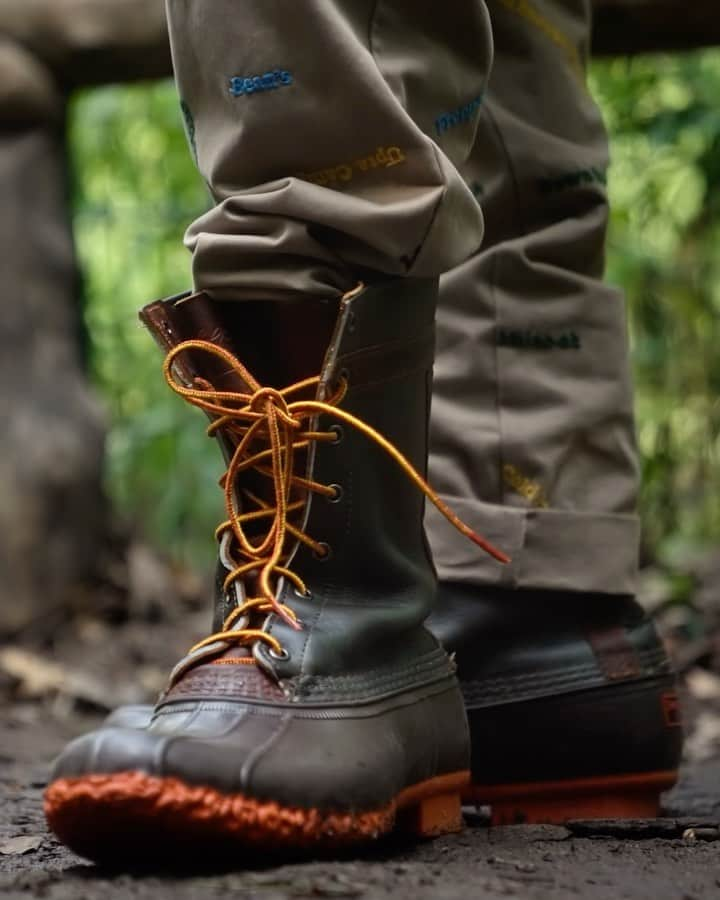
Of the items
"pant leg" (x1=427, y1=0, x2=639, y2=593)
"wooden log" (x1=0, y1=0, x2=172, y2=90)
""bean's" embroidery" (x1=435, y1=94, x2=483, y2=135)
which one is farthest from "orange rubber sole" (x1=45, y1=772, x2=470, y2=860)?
"wooden log" (x1=0, y1=0, x2=172, y2=90)

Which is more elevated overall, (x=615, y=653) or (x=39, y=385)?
(x=39, y=385)

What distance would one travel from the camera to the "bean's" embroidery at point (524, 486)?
138 centimetres

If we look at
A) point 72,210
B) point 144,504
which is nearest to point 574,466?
point 72,210

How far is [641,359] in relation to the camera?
366cm

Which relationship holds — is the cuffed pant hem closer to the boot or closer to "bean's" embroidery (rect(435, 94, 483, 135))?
the boot

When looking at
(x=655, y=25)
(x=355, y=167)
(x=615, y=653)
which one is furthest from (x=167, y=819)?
(x=655, y=25)

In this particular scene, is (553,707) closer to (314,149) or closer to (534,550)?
(534,550)

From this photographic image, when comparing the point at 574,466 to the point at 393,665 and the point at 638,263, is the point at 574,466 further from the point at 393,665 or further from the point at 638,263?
the point at 638,263

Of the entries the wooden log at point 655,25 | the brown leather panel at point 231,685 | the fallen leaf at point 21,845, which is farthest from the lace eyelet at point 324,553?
the wooden log at point 655,25

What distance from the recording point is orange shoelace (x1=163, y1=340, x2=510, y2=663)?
1046 mm

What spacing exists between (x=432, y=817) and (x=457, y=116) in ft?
1.96

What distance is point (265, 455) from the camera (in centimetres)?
107

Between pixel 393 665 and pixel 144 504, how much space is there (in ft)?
10.0

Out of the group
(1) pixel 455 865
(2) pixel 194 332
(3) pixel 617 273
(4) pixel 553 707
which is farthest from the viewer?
(3) pixel 617 273
